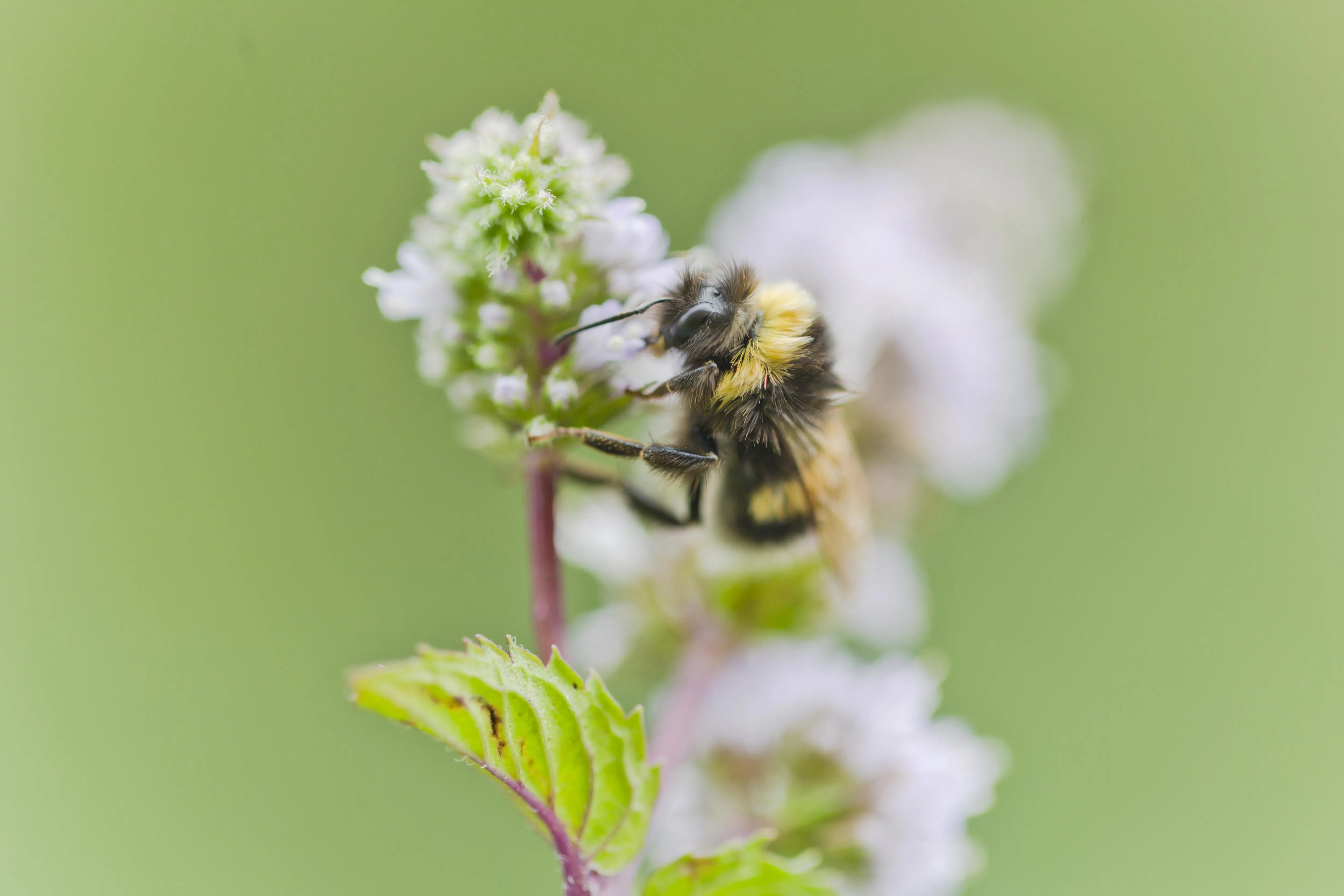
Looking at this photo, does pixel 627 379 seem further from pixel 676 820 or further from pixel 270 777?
pixel 270 777

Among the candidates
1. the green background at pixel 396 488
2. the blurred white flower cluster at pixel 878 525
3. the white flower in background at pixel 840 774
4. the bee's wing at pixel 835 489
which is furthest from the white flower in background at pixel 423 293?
the green background at pixel 396 488

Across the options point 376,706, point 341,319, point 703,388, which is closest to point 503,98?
point 341,319

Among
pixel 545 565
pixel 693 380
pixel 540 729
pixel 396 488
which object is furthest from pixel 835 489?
pixel 396 488

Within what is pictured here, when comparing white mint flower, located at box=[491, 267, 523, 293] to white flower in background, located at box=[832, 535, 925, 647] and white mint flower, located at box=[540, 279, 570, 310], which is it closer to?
white mint flower, located at box=[540, 279, 570, 310]

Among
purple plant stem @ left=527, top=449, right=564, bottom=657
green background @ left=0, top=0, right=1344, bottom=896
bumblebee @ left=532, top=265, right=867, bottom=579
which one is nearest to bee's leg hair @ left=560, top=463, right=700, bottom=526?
bumblebee @ left=532, top=265, right=867, bottom=579

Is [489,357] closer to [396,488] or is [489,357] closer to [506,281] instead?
[506,281]
